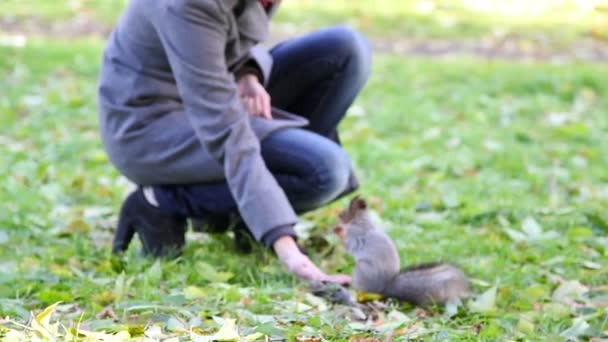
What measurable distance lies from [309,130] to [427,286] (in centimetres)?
87

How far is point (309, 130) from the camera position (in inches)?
135

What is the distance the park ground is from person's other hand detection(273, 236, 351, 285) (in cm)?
6

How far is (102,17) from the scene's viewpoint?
27.6 feet

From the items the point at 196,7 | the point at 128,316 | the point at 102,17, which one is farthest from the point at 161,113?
the point at 102,17

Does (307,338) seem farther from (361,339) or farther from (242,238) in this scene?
(242,238)

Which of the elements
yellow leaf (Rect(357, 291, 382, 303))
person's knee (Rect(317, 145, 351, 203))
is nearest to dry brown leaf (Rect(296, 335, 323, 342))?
yellow leaf (Rect(357, 291, 382, 303))

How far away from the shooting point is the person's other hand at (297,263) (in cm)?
278

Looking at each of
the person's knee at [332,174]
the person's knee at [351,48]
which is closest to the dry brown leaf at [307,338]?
the person's knee at [332,174]

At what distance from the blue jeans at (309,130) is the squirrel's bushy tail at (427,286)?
434mm

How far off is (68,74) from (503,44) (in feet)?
10.4

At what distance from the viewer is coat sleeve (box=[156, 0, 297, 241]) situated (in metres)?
2.81

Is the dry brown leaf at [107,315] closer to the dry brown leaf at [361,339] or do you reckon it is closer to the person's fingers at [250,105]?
the dry brown leaf at [361,339]

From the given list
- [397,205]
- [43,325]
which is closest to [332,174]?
[397,205]

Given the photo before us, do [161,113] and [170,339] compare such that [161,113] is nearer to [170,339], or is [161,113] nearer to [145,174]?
[145,174]
